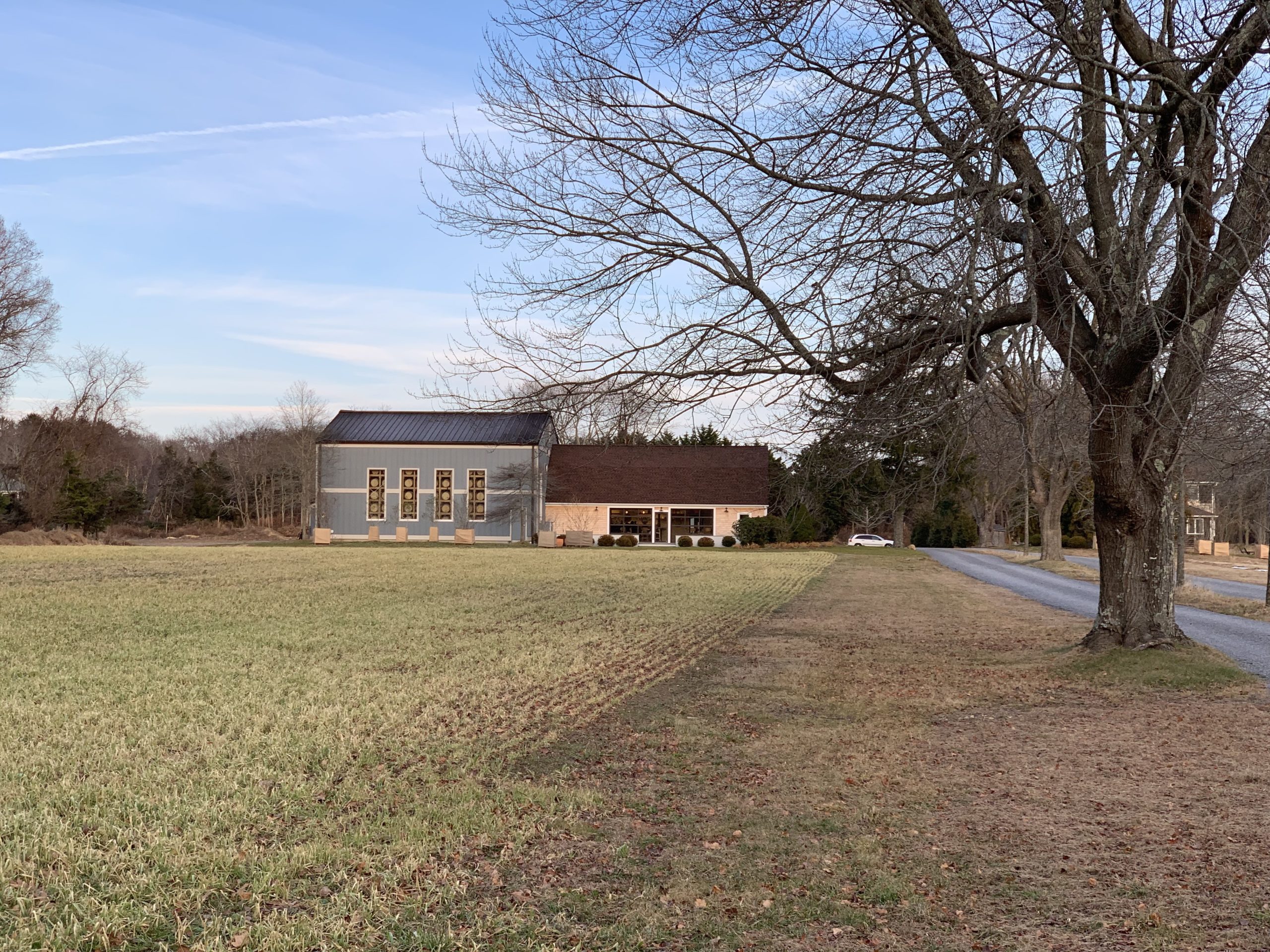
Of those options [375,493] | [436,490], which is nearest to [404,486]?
[375,493]

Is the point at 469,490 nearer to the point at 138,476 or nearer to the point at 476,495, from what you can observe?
the point at 476,495

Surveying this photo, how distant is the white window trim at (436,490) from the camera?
52.6 m

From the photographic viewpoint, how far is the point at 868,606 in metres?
19.8

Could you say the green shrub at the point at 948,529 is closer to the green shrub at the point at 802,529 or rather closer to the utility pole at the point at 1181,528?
the green shrub at the point at 802,529

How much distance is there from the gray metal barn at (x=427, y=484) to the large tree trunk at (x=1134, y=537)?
138ft

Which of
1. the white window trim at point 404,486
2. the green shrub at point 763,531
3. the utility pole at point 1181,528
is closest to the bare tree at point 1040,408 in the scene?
the utility pole at point 1181,528

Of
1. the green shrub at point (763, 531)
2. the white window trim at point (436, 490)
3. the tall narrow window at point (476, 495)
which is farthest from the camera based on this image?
the white window trim at point (436, 490)

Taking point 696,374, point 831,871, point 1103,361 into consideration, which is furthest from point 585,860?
point 1103,361

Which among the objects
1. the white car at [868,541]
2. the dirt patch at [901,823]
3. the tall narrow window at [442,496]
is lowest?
the dirt patch at [901,823]

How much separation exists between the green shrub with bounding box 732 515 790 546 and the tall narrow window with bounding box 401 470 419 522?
16.6m

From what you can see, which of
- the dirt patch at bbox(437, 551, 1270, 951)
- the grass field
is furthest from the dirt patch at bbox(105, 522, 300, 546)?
the dirt patch at bbox(437, 551, 1270, 951)

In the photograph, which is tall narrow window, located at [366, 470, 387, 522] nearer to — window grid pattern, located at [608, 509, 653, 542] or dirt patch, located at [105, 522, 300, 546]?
dirt patch, located at [105, 522, 300, 546]

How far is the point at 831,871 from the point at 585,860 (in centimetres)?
Result: 115

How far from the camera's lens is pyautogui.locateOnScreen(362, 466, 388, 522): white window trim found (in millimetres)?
52500
